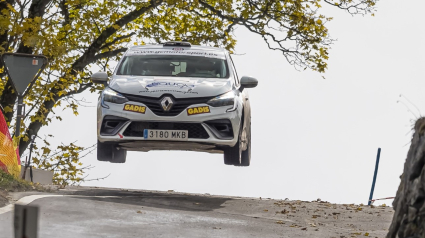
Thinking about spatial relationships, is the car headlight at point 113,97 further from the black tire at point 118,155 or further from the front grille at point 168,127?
the black tire at point 118,155

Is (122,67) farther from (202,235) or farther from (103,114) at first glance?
(202,235)

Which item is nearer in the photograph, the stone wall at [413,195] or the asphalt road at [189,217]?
the stone wall at [413,195]

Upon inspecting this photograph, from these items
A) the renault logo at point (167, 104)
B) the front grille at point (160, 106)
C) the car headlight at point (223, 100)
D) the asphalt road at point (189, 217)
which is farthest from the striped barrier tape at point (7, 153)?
the car headlight at point (223, 100)

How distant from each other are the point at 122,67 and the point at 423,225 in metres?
6.94

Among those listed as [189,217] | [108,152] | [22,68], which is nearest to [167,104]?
[108,152]

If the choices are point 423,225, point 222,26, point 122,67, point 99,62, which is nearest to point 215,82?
point 122,67

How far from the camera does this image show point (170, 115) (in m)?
11.7

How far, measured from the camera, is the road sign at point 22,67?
1471 centimetres

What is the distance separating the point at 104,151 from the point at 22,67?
3.43m

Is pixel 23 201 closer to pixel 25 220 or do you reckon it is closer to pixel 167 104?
pixel 167 104

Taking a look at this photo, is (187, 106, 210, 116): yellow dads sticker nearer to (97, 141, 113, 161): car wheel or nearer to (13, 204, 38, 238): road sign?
(97, 141, 113, 161): car wheel

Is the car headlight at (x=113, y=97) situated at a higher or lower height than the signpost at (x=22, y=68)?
lower

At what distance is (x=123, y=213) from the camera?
1041cm

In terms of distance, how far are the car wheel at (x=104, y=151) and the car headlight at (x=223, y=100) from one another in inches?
70.1
